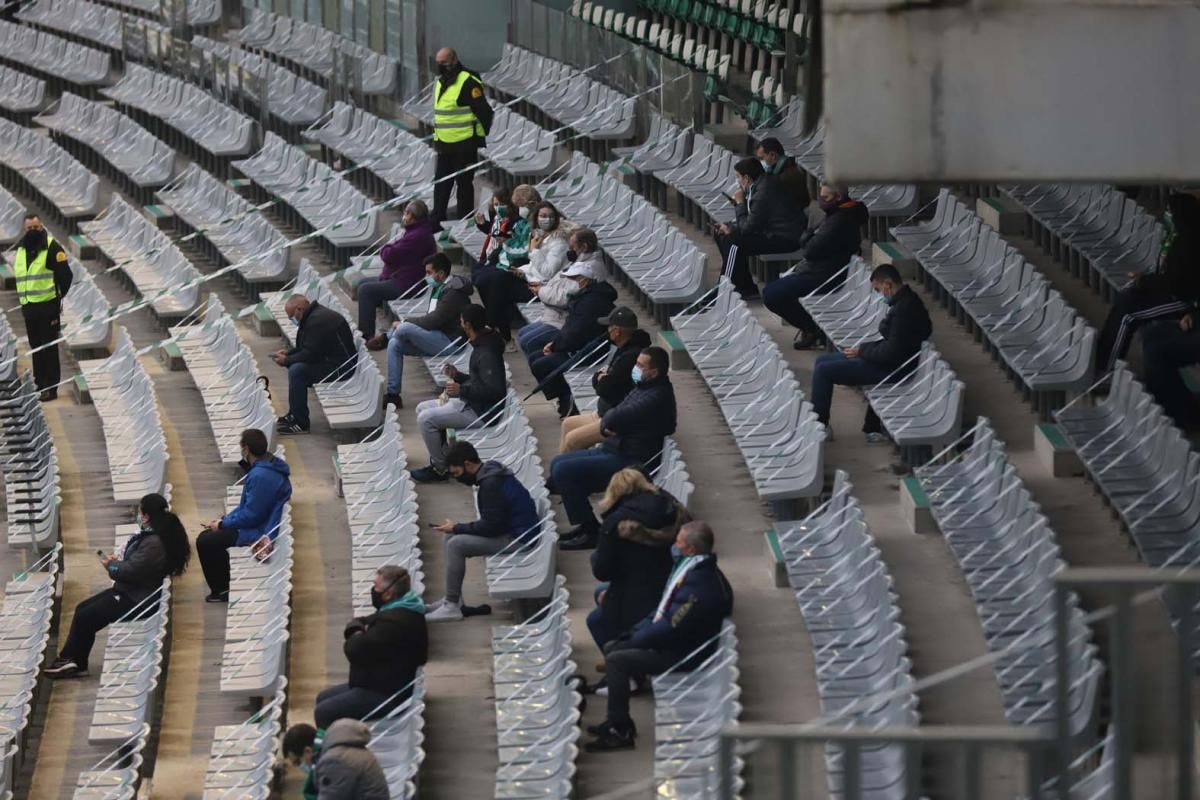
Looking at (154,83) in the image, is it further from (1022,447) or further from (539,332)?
(1022,447)

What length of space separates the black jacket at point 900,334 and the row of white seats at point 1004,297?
0.41 metres

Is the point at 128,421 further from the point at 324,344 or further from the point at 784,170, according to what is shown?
the point at 784,170

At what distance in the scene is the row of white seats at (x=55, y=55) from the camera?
72.5 ft

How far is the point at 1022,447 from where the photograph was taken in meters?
9.95

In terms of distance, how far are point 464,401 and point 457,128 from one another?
390 cm

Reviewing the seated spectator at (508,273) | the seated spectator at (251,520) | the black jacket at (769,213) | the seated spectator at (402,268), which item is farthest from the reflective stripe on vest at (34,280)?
the black jacket at (769,213)

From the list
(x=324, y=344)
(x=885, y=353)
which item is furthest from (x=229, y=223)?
(x=885, y=353)

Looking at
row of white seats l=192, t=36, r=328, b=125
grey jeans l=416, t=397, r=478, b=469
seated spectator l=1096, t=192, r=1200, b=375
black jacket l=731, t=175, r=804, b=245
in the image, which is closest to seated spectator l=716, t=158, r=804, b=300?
black jacket l=731, t=175, r=804, b=245

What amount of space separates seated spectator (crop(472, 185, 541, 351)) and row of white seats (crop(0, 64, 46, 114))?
10.6 meters

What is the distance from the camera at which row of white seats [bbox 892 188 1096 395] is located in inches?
384

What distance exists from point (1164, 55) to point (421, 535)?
16.5 feet

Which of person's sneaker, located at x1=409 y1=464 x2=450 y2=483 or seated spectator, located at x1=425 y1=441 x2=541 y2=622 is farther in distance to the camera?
person's sneaker, located at x1=409 y1=464 x2=450 y2=483

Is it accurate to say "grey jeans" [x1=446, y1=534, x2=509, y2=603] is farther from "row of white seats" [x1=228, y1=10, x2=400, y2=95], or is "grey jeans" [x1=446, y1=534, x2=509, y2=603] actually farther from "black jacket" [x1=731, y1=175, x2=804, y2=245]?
"row of white seats" [x1=228, y1=10, x2=400, y2=95]

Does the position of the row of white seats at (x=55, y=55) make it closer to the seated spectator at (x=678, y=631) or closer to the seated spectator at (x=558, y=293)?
the seated spectator at (x=558, y=293)
